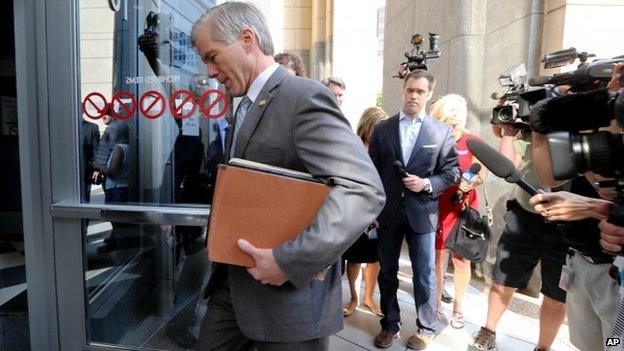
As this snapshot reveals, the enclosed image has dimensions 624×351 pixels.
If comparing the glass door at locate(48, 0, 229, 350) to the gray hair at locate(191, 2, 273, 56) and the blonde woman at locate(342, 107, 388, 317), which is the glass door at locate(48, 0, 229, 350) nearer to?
the gray hair at locate(191, 2, 273, 56)

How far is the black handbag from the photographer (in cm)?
331

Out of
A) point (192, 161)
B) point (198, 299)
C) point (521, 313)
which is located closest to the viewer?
point (192, 161)

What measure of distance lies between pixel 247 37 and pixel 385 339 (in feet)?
7.95

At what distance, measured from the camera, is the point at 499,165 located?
1.75 m

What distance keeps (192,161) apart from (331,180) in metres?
1.67

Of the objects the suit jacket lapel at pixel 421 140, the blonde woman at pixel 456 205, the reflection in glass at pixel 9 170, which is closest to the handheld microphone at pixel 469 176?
the blonde woman at pixel 456 205

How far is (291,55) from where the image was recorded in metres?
3.28

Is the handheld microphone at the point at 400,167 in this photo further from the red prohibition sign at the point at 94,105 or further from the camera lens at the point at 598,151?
the red prohibition sign at the point at 94,105

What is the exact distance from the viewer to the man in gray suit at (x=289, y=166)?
1.26 m

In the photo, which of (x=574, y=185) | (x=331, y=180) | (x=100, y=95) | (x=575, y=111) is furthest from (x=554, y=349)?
(x=100, y=95)

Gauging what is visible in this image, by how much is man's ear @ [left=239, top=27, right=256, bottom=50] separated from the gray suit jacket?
0.13 meters

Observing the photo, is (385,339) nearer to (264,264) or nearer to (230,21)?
(264,264)

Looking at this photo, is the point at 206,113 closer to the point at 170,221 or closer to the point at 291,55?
the point at 170,221

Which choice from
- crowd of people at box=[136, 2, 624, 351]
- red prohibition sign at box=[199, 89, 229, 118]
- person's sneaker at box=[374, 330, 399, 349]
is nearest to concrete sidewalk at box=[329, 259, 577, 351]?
person's sneaker at box=[374, 330, 399, 349]
